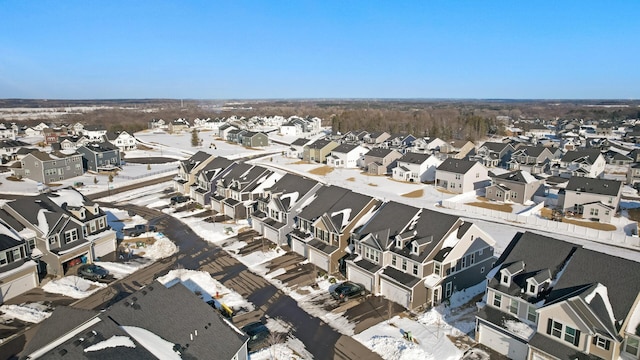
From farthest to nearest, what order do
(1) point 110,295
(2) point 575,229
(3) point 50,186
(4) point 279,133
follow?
(4) point 279,133 < (3) point 50,186 < (2) point 575,229 < (1) point 110,295

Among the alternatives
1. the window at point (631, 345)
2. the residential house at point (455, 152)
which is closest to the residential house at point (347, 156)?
the residential house at point (455, 152)

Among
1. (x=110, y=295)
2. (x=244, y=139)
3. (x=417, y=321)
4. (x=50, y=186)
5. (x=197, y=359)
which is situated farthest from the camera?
(x=244, y=139)

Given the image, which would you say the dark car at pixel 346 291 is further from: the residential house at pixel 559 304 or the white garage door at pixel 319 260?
the residential house at pixel 559 304

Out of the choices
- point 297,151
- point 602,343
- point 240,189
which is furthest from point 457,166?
point 602,343

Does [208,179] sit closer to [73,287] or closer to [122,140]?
[73,287]

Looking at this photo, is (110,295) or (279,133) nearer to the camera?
(110,295)

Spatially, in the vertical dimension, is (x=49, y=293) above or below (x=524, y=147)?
below

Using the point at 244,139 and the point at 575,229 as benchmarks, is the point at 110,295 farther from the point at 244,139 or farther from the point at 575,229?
the point at 244,139

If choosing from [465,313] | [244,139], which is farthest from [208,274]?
[244,139]
